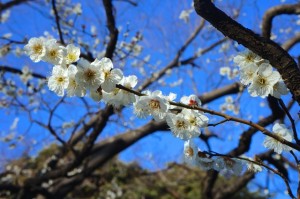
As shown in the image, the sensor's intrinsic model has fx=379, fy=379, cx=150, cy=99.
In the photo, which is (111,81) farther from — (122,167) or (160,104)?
(122,167)

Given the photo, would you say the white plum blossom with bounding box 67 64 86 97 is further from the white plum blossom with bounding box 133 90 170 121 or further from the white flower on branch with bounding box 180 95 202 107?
the white flower on branch with bounding box 180 95 202 107

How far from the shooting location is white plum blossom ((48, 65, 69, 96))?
5.67ft

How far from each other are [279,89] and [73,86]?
94 cm

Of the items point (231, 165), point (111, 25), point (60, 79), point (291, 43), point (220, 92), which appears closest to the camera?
point (60, 79)

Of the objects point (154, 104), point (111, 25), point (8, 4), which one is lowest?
point (154, 104)

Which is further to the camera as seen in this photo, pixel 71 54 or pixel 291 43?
pixel 291 43

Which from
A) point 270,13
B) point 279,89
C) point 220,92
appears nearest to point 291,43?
point 270,13

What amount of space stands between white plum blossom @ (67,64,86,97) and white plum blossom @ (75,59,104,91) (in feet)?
0.09

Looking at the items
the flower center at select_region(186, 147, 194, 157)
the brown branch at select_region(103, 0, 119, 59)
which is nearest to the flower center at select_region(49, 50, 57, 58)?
the flower center at select_region(186, 147, 194, 157)

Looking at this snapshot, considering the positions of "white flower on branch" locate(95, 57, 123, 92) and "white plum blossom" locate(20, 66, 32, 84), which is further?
"white plum blossom" locate(20, 66, 32, 84)

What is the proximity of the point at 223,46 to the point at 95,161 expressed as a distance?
362 centimetres

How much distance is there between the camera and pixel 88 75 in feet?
5.45

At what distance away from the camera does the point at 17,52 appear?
257 inches

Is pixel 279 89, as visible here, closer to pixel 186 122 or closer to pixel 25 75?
pixel 186 122
